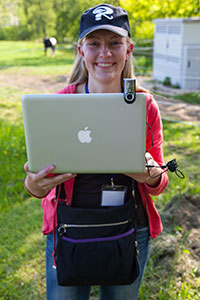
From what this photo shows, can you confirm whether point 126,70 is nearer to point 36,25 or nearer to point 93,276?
point 93,276

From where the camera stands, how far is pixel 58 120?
4.11ft

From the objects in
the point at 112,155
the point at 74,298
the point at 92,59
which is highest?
the point at 92,59

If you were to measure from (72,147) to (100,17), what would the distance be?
0.62 m

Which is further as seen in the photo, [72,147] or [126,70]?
[126,70]

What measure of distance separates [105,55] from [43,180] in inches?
23.9

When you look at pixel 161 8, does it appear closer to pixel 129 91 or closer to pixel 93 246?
pixel 129 91

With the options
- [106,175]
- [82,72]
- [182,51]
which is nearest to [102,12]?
[82,72]

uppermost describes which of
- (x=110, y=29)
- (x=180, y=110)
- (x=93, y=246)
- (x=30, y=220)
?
(x=110, y=29)

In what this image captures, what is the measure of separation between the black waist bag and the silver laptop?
22 cm

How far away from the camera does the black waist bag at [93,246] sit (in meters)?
1.40

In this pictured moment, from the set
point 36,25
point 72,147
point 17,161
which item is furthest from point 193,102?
point 36,25

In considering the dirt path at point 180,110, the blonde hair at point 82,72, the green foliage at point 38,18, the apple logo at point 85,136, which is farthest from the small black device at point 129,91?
the green foliage at point 38,18

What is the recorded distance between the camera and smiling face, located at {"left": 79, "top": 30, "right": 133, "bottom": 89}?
1.49 meters

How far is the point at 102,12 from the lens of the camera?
1506 millimetres
